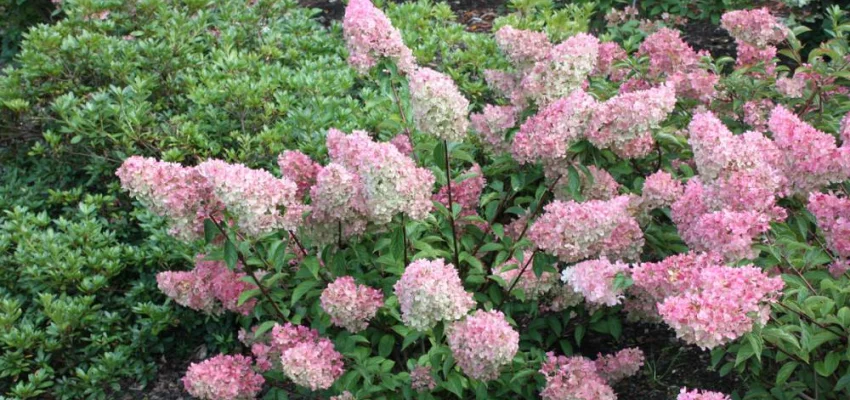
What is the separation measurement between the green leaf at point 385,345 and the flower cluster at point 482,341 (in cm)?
51

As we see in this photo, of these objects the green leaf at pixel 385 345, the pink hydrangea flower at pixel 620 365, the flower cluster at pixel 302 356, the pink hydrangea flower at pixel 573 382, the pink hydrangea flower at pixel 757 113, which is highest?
the pink hydrangea flower at pixel 757 113

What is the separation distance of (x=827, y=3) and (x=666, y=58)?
2.16 metres

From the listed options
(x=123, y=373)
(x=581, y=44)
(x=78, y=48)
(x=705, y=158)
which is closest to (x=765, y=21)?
(x=581, y=44)

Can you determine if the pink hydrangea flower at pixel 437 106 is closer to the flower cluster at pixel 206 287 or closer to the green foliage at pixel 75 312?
the flower cluster at pixel 206 287

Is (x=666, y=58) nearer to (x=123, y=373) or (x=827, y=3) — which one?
(x=827, y=3)

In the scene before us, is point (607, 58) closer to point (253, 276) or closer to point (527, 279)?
point (527, 279)

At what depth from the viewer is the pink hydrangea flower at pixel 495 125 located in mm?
3635

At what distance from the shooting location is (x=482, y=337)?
2893 mm

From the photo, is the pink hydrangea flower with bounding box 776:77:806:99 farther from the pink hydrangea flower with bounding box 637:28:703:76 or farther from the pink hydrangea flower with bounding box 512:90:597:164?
the pink hydrangea flower with bounding box 512:90:597:164

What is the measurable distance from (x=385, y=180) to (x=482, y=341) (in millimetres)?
568

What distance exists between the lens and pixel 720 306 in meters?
2.53

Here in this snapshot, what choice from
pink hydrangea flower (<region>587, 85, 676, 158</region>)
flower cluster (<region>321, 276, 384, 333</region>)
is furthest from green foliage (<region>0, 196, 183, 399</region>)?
pink hydrangea flower (<region>587, 85, 676, 158</region>)

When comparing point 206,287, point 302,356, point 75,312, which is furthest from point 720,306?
point 75,312

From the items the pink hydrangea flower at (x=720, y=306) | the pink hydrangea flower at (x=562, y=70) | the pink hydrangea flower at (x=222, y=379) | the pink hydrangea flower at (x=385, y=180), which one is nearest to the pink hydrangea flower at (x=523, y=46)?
the pink hydrangea flower at (x=562, y=70)
